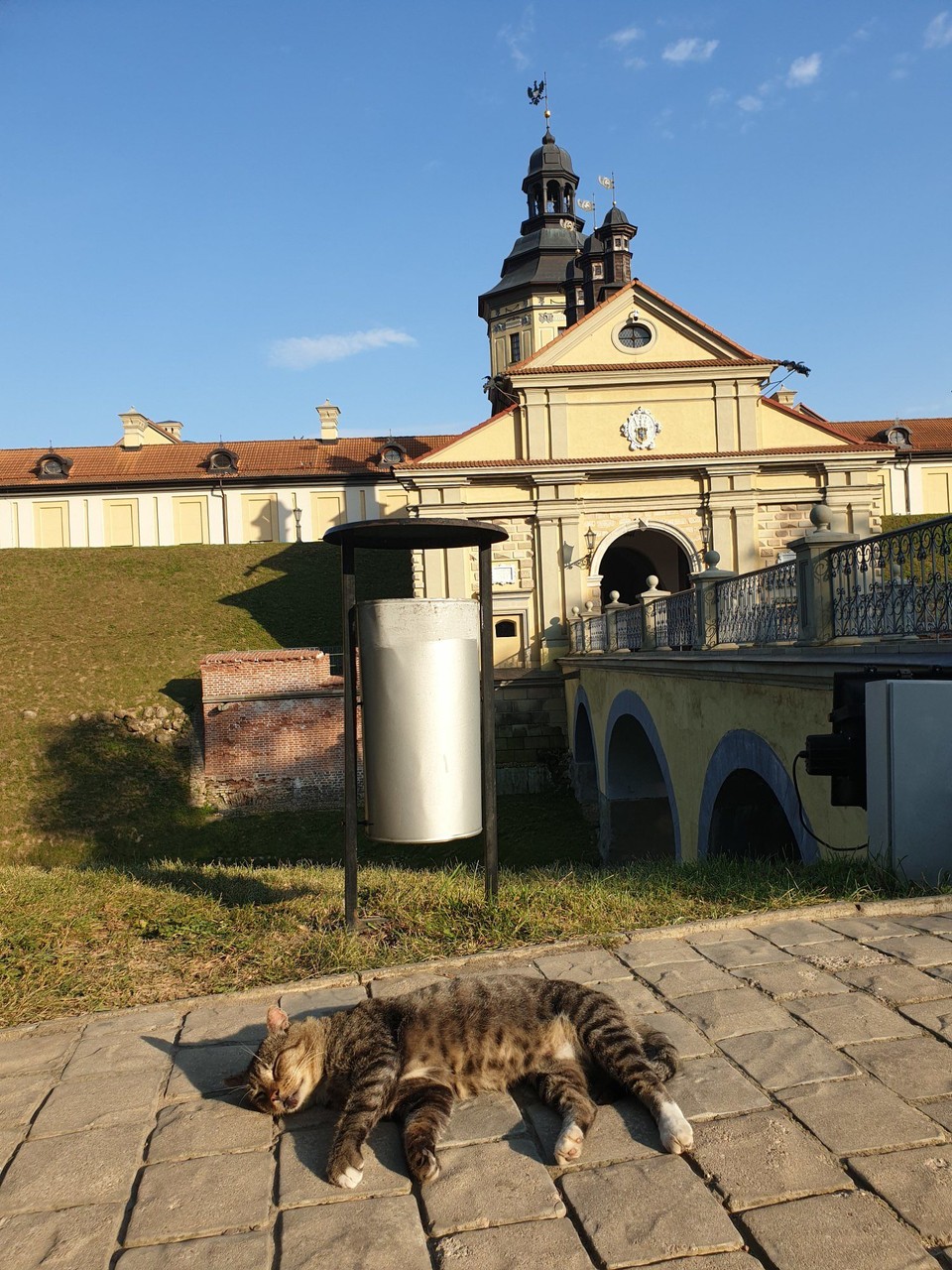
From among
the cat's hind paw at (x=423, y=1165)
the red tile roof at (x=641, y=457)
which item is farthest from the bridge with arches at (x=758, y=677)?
the red tile roof at (x=641, y=457)

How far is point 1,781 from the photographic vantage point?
20.7m

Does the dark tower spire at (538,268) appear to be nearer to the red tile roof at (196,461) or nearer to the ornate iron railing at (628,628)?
the red tile roof at (196,461)

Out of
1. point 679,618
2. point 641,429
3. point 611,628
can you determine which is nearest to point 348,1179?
point 679,618

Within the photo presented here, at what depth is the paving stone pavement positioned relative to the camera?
2.36 meters

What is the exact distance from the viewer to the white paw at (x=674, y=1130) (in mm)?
2723

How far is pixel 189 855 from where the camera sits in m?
18.8

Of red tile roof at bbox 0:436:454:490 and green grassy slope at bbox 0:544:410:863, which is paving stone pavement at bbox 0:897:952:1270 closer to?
green grassy slope at bbox 0:544:410:863

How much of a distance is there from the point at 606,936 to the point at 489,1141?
1.87 metres

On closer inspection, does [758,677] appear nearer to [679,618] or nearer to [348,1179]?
[679,618]

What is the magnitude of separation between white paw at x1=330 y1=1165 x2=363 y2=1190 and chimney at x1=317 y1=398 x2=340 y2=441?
49273 mm

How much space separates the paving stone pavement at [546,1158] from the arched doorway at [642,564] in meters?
28.9

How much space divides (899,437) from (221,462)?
100 feet

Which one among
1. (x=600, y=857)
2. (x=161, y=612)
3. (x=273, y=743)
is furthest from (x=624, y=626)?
(x=161, y=612)

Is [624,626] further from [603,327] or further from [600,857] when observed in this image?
[603,327]
